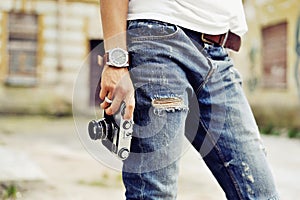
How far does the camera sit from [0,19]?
36.1ft

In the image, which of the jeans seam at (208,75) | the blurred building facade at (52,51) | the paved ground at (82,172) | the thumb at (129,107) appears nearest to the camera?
the thumb at (129,107)

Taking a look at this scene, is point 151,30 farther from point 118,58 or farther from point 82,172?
point 82,172

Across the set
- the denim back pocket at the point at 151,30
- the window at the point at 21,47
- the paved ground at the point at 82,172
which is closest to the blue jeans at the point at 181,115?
the denim back pocket at the point at 151,30

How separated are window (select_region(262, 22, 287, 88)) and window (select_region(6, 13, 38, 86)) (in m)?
4.41

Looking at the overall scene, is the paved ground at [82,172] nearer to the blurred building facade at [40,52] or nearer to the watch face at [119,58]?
the watch face at [119,58]

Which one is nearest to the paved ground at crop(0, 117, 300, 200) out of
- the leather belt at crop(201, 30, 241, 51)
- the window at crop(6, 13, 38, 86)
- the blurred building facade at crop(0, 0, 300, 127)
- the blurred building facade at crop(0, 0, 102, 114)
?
the leather belt at crop(201, 30, 241, 51)

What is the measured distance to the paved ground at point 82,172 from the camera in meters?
3.91

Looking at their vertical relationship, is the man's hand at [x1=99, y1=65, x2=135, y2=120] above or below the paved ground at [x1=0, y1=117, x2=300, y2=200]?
above

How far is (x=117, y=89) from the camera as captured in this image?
3.96ft

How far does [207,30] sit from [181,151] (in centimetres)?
28

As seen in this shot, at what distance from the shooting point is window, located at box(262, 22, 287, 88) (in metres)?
9.39

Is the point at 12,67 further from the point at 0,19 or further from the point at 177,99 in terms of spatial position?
the point at 177,99

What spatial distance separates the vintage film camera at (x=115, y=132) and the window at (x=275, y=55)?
328 inches

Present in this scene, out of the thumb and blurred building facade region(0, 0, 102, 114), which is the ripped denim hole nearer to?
the thumb
